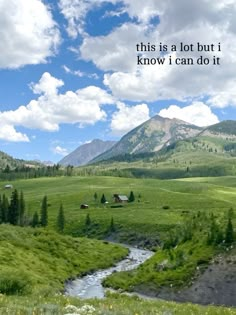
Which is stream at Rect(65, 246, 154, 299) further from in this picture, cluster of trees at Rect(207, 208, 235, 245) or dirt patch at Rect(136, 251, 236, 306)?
cluster of trees at Rect(207, 208, 235, 245)

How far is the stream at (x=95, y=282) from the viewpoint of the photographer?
208 ft

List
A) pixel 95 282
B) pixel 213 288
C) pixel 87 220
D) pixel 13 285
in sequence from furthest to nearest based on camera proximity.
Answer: pixel 87 220
pixel 95 282
pixel 213 288
pixel 13 285

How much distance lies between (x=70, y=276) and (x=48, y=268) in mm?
4053

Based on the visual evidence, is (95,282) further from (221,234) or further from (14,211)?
(14,211)

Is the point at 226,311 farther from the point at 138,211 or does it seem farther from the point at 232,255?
the point at 138,211

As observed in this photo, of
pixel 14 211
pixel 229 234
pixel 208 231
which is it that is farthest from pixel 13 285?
pixel 14 211

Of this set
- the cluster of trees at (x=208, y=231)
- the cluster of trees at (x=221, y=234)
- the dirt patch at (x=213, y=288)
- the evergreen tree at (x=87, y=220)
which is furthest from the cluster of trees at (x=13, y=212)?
the dirt patch at (x=213, y=288)

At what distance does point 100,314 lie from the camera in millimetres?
21469

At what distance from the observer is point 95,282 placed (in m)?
73.6

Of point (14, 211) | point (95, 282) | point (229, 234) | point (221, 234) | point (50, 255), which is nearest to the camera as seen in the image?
point (229, 234)

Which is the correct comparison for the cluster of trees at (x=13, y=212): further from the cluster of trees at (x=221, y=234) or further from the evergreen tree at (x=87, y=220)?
the cluster of trees at (x=221, y=234)

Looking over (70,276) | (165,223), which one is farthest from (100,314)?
(165,223)

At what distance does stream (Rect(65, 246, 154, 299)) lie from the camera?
208 ft

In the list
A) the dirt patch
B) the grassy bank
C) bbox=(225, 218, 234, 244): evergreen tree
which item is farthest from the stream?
bbox=(225, 218, 234, 244): evergreen tree
